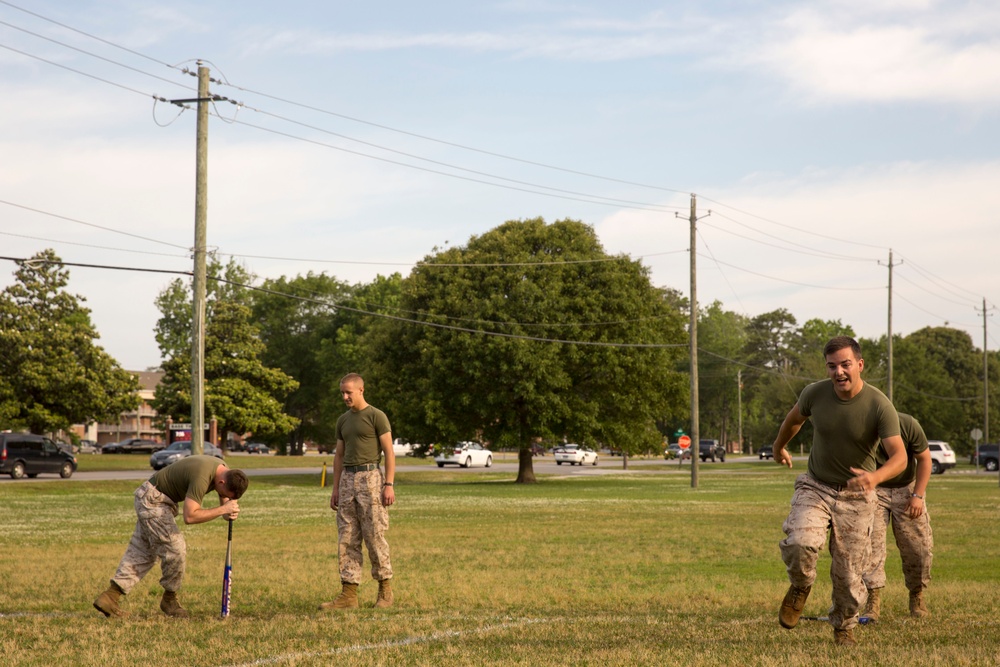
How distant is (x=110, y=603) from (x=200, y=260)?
1846 cm

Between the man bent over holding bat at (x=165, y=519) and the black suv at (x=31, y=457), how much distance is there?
40.5m

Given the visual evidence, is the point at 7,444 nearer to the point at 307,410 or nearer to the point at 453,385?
the point at 453,385

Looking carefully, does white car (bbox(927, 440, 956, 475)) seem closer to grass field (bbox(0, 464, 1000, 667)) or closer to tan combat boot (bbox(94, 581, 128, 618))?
grass field (bbox(0, 464, 1000, 667))

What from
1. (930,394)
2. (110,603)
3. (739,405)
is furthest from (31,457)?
(739,405)

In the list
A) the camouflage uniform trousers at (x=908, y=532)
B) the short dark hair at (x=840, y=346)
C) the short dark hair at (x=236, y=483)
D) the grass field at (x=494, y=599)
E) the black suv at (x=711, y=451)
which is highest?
the short dark hair at (x=840, y=346)

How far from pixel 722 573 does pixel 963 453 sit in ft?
280

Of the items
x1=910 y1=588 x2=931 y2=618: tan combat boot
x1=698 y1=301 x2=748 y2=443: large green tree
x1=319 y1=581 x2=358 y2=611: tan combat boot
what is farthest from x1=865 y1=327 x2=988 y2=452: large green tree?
x1=319 y1=581 x2=358 y2=611: tan combat boot

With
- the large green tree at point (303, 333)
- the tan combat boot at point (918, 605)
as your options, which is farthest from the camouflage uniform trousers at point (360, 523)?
the large green tree at point (303, 333)

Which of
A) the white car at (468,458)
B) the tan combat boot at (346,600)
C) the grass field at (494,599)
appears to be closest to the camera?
the grass field at (494,599)

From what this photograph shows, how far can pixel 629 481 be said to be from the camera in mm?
52750

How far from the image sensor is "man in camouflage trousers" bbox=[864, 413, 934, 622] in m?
9.80

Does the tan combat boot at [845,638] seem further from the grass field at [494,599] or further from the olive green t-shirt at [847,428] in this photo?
the olive green t-shirt at [847,428]

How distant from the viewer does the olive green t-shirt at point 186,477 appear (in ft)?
33.4

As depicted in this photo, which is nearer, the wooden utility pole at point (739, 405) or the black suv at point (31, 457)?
the black suv at point (31, 457)
